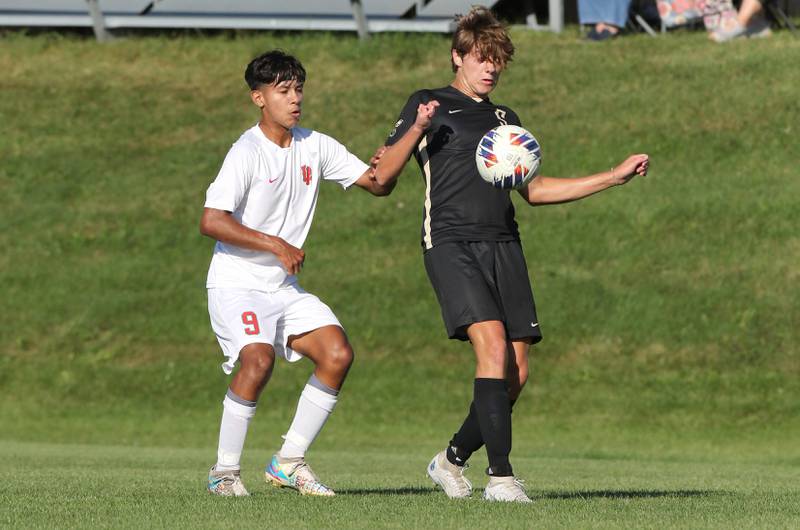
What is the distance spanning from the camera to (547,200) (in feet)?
27.9

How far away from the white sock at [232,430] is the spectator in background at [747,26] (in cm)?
2247

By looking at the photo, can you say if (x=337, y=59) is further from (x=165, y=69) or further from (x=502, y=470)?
(x=502, y=470)

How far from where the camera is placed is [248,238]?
25.9 feet

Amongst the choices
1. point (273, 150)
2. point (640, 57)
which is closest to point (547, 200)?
point (273, 150)

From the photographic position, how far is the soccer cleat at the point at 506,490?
756cm

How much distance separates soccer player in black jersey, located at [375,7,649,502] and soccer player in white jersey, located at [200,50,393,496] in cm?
49

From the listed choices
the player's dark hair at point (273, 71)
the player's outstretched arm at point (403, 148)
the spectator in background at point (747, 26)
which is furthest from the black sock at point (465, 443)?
the spectator in background at point (747, 26)

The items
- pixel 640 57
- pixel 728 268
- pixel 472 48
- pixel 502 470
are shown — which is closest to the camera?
pixel 502 470

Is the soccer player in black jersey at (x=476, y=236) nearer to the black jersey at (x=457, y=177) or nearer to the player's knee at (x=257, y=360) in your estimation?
the black jersey at (x=457, y=177)

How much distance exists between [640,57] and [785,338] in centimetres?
1044

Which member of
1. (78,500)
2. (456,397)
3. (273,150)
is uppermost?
(273,150)

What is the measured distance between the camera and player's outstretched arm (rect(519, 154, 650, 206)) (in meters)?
8.02

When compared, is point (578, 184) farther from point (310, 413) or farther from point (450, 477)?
point (310, 413)

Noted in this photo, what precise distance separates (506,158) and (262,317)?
159cm
